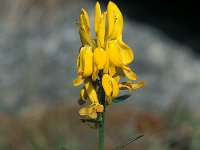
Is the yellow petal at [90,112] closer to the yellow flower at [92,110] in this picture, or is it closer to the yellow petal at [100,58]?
the yellow flower at [92,110]

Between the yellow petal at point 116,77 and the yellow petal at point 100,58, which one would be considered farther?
the yellow petal at point 116,77

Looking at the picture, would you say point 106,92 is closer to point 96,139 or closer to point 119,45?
point 119,45

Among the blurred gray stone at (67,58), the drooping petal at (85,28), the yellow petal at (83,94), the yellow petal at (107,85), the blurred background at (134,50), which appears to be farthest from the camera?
the blurred gray stone at (67,58)

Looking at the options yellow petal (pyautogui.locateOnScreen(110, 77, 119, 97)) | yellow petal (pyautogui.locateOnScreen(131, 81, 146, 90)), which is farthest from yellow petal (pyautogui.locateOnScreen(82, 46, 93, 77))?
yellow petal (pyautogui.locateOnScreen(131, 81, 146, 90))

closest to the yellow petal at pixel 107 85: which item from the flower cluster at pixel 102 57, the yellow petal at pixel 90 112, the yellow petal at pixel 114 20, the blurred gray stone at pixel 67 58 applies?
the flower cluster at pixel 102 57

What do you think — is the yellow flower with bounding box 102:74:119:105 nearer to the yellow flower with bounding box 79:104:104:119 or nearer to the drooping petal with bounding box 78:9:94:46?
the yellow flower with bounding box 79:104:104:119

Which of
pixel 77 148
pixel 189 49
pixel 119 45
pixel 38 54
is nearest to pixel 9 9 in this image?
pixel 38 54

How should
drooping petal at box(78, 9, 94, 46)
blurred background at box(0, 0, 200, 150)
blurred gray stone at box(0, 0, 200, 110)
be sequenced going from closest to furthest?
drooping petal at box(78, 9, 94, 46)
blurred background at box(0, 0, 200, 150)
blurred gray stone at box(0, 0, 200, 110)

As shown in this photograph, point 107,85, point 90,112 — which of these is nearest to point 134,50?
point 90,112
